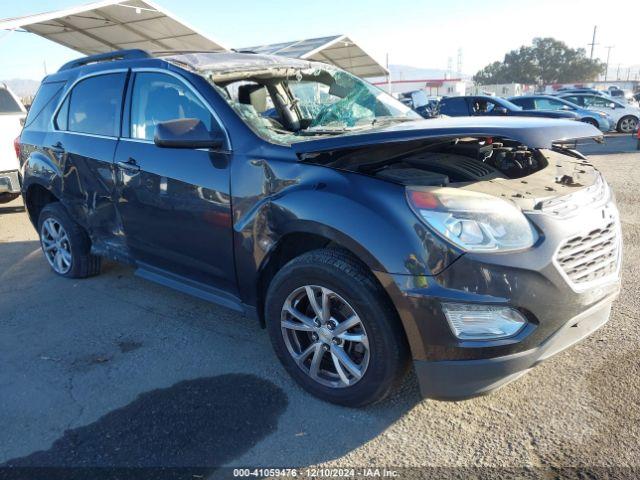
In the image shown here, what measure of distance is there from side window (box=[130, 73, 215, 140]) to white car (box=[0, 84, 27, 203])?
13.4ft

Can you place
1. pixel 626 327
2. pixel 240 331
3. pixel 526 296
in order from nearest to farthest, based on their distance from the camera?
pixel 526 296 < pixel 626 327 < pixel 240 331

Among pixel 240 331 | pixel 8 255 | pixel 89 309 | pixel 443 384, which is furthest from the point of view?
pixel 8 255

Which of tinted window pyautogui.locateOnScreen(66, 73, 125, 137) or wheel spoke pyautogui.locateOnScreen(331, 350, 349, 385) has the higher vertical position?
tinted window pyautogui.locateOnScreen(66, 73, 125, 137)

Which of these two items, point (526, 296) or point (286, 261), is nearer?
point (526, 296)

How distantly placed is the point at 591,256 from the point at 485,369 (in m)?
0.78

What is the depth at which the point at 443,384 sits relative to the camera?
7.88 ft

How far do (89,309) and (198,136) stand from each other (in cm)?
213

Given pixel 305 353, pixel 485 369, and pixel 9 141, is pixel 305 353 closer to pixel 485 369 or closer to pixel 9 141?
pixel 485 369

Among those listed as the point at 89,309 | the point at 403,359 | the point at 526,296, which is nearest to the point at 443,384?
the point at 403,359

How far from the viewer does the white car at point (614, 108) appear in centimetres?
1864

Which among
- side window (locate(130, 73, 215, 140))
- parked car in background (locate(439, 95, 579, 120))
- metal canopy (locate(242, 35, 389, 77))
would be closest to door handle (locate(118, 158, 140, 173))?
side window (locate(130, 73, 215, 140))

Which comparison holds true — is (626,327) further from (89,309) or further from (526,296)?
(89,309)

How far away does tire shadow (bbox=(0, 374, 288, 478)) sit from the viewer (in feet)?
8.09

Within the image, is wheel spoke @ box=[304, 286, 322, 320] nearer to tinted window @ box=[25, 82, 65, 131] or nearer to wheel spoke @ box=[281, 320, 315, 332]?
wheel spoke @ box=[281, 320, 315, 332]
